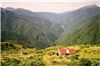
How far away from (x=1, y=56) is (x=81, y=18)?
1.44 meters

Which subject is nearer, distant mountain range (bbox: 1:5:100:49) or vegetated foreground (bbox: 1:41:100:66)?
vegetated foreground (bbox: 1:41:100:66)

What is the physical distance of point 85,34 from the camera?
605 cm

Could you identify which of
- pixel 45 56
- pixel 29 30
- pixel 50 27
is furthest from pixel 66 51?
pixel 29 30

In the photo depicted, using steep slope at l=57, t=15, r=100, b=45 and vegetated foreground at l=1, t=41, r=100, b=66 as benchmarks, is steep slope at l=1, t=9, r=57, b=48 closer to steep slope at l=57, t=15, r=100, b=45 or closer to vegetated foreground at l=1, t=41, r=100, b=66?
vegetated foreground at l=1, t=41, r=100, b=66

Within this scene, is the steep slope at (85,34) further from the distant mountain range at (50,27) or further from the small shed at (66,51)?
the small shed at (66,51)

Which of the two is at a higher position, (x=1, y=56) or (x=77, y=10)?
(x=77, y=10)

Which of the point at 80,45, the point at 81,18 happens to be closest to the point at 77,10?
the point at 81,18

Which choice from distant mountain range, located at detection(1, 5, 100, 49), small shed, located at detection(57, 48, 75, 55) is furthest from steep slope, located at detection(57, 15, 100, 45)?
small shed, located at detection(57, 48, 75, 55)

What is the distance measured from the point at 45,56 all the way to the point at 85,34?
741mm

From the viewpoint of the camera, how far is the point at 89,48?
600 centimetres

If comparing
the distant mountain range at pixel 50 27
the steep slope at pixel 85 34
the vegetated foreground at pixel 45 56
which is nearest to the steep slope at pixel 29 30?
the distant mountain range at pixel 50 27

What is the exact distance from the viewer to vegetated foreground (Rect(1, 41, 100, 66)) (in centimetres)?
591

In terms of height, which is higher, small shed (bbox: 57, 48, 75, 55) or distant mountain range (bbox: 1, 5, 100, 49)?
distant mountain range (bbox: 1, 5, 100, 49)

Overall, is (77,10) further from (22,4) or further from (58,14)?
(22,4)
